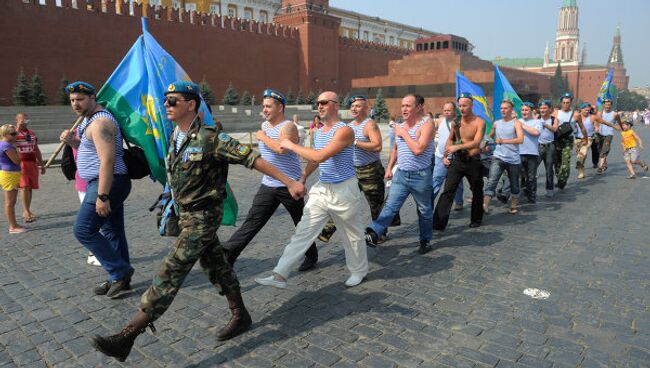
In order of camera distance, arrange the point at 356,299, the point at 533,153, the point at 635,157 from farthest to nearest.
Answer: the point at 635,157
the point at 533,153
the point at 356,299

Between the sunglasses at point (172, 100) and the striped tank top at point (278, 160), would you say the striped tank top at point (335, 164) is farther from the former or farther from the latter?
the sunglasses at point (172, 100)

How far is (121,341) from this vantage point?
2617 mm

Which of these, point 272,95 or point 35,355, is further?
point 272,95

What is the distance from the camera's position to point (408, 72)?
42.2 m

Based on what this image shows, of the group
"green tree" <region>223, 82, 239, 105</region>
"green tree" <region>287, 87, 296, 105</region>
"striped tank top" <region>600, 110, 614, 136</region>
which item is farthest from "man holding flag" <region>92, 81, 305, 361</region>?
"green tree" <region>287, 87, 296, 105</region>

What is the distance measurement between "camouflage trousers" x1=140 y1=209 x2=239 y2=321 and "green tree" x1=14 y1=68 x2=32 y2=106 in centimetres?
2340

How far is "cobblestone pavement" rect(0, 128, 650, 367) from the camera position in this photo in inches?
112

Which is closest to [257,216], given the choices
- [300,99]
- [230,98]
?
[230,98]

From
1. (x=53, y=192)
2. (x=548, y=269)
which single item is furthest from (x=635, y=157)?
(x=53, y=192)

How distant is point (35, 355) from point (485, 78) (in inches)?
1503

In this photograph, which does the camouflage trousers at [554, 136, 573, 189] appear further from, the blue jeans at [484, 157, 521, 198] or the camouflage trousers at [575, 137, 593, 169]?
the blue jeans at [484, 157, 521, 198]

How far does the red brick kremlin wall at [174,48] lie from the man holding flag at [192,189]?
84.2 ft

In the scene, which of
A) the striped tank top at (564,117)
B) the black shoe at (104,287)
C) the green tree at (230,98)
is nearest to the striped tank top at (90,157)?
the black shoe at (104,287)

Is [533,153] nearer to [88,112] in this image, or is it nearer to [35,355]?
[88,112]
